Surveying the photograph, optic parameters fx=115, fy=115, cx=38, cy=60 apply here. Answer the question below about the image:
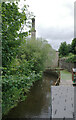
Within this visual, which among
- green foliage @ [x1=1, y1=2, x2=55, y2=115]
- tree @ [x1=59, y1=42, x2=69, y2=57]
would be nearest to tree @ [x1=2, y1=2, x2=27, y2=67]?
green foliage @ [x1=1, y1=2, x2=55, y2=115]

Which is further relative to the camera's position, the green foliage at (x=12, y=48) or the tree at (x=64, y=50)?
the tree at (x=64, y=50)

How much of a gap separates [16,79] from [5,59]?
15.9 inches

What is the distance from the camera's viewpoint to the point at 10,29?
165cm

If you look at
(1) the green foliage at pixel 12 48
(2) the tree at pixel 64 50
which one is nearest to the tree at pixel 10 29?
(1) the green foliage at pixel 12 48

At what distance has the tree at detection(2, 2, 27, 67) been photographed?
1.62 metres

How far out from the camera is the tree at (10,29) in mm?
1623

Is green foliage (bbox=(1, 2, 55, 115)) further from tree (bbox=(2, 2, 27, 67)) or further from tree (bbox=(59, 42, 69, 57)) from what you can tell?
tree (bbox=(59, 42, 69, 57))

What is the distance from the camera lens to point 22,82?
1.55 meters

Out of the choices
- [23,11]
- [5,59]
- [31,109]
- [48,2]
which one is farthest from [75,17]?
[31,109]

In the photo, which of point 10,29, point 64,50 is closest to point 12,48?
point 10,29

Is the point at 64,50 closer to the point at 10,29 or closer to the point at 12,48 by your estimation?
the point at 12,48

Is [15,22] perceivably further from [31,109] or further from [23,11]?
[31,109]

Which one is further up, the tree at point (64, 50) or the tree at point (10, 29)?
the tree at point (64, 50)

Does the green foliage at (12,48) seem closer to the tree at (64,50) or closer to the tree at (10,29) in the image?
the tree at (10,29)
